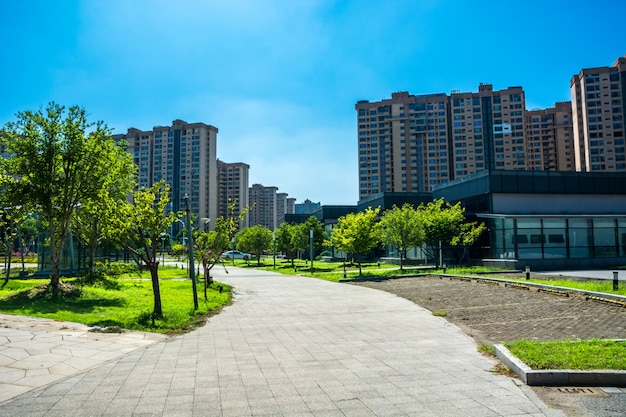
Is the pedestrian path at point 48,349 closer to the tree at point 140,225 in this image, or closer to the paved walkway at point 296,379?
the paved walkway at point 296,379

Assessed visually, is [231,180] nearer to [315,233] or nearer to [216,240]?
[315,233]

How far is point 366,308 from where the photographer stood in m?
15.2

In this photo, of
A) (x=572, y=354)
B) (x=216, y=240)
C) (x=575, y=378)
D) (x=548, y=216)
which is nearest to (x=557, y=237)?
(x=548, y=216)

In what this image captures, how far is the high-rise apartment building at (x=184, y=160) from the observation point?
12681 cm

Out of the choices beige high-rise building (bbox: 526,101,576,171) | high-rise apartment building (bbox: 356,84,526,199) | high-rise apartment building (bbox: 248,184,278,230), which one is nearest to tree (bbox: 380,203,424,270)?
high-rise apartment building (bbox: 356,84,526,199)

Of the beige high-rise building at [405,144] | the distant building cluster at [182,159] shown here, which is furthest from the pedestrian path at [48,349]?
the distant building cluster at [182,159]

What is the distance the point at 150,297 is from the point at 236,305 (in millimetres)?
3874

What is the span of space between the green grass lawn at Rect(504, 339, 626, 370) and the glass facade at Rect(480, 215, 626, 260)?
25.0m

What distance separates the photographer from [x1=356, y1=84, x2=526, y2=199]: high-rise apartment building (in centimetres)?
11256

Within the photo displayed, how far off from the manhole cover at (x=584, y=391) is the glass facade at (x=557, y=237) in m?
27.1

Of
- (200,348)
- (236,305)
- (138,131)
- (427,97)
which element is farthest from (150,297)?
(138,131)

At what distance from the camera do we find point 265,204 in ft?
634

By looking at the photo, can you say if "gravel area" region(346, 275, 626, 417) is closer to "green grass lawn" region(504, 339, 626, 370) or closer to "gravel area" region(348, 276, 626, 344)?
"gravel area" region(348, 276, 626, 344)

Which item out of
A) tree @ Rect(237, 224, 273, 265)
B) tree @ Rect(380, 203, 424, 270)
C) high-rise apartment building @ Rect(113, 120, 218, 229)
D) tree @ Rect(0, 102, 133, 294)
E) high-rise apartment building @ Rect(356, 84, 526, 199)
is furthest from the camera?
high-rise apartment building @ Rect(113, 120, 218, 229)
